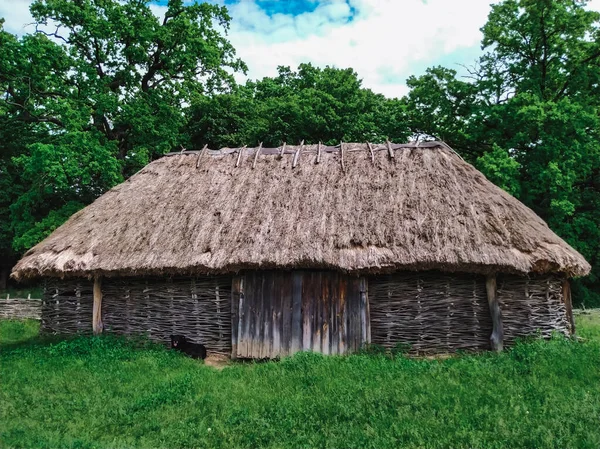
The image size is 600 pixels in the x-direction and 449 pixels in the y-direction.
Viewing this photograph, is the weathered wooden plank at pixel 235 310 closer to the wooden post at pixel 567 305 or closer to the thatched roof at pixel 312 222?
the thatched roof at pixel 312 222

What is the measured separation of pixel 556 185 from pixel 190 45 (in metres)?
15.1

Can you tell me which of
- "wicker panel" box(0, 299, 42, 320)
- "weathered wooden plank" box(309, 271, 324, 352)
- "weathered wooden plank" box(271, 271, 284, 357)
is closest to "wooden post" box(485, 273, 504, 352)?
"weathered wooden plank" box(309, 271, 324, 352)

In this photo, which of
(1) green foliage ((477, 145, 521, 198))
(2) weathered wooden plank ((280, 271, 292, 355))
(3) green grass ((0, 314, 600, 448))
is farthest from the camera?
(1) green foliage ((477, 145, 521, 198))

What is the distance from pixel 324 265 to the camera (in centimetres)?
867

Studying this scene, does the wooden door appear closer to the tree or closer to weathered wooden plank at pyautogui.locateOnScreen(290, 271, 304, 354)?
weathered wooden plank at pyautogui.locateOnScreen(290, 271, 304, 354)

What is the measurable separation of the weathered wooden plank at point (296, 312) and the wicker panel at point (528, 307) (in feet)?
13.5

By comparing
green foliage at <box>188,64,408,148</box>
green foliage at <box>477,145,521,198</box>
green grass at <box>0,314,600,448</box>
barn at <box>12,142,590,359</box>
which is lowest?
green grass at <box>0,314,600,448</box>

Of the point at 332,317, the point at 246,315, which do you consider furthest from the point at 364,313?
the point at 246,315

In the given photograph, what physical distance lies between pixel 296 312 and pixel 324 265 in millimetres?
1293

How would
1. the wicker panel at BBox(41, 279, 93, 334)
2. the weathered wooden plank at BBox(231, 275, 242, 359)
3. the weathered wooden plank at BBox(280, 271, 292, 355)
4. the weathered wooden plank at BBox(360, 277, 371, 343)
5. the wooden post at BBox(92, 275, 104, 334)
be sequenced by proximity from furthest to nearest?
the wicker panel at BBox(41, 279, 93, 334) → the wooden post at BBox(92, 275, 104, 334) → the weathered wooden plank at BBox(231, 275, 242, 359) → the weathered wooden plank at BBox(280, 271, 292, 355) → the weathered wooden plank at BBox(360, 277, 371, 343)

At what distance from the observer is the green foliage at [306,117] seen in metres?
19.9

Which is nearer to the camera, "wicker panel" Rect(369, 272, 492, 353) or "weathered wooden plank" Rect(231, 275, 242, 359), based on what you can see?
"wicker panel" Rect(369, 272, 492, 353)

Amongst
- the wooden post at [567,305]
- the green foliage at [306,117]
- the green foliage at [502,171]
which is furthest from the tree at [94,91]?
the wooden post at [567,305]

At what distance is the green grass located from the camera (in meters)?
4.67
